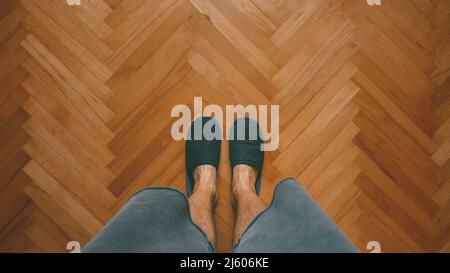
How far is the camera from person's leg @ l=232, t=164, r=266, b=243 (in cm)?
101

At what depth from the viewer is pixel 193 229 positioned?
795mm

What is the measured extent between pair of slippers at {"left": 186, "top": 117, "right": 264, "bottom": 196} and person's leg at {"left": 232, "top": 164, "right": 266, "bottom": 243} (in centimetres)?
3

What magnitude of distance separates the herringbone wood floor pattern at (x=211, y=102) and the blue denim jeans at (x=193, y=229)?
0.35 metres

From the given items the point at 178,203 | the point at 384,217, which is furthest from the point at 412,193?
the point at 178,203

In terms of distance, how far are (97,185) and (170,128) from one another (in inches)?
13.4

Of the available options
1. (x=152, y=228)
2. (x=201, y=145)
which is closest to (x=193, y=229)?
(x=152, y=228)

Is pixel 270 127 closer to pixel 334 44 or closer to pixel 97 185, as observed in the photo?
pixel 334 44

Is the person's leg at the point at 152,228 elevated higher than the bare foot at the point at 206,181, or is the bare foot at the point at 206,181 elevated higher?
the bare foot at the point at 206,181

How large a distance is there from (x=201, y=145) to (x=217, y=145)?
0.06m

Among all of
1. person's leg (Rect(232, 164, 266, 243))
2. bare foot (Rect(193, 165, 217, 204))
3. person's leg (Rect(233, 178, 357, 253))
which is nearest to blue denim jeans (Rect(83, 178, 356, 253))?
person's leg (Rect(233, 178, 357, 253))

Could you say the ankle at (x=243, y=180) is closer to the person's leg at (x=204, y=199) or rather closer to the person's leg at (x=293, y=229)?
the person's leg at (x=204, y=199)

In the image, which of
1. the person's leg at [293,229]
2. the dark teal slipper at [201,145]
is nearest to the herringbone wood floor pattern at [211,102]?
the dark teal slipper at [201,145]

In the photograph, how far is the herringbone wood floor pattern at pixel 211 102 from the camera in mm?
1149

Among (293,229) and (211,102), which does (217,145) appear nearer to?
(211,102)
